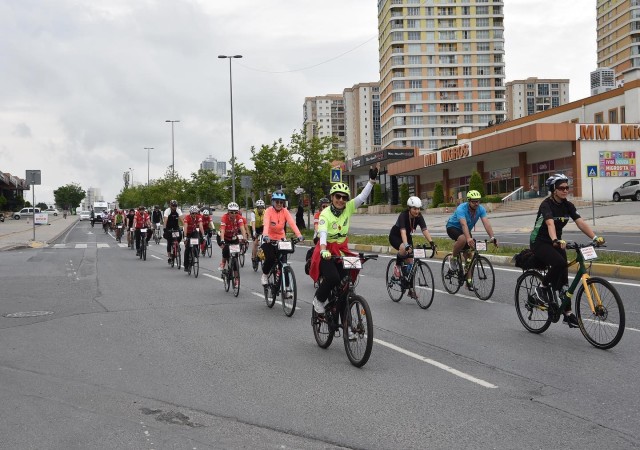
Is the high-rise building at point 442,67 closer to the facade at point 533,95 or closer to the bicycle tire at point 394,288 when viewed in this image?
the facade at point 533,95

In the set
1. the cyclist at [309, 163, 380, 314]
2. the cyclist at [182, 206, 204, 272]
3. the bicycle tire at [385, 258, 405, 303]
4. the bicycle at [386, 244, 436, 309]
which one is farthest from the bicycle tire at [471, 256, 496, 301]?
the cyclist at [182, 206, 204, 272]

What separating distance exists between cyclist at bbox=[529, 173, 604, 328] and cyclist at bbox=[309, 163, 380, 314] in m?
1.98

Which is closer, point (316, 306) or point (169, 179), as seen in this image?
point (316, 306)

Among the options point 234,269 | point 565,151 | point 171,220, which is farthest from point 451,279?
point 565,151

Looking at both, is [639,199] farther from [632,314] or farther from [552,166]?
[632,314]

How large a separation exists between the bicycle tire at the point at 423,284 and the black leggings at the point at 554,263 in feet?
8.50

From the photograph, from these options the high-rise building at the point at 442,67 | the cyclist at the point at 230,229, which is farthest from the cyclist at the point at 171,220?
the high-rise building at the point at 442,67

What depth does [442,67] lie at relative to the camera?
110312 millimetres

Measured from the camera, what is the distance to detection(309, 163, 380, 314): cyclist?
6.64 meters

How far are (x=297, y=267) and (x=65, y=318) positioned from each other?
27.9 ft

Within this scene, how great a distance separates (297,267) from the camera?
17.4 m

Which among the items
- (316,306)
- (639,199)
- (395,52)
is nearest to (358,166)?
(639,199)

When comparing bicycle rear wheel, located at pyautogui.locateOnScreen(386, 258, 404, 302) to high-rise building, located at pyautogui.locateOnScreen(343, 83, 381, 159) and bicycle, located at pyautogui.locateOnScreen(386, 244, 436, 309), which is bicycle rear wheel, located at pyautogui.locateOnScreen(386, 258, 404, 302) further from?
high-rise building, located at pyautogui.locateOnScreen(343, 83, 381, 159)

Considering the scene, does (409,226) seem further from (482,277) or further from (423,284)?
(482,277)
